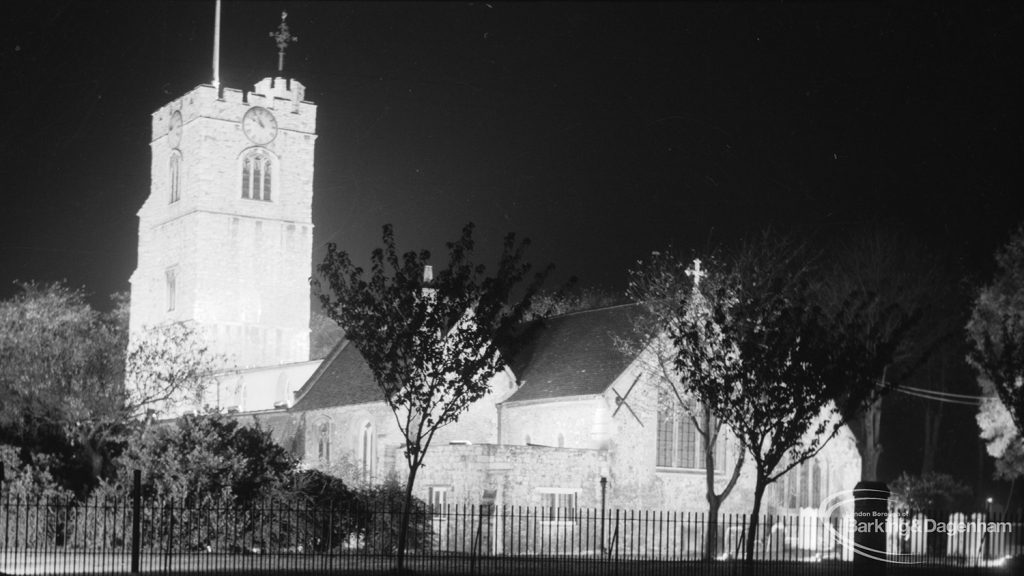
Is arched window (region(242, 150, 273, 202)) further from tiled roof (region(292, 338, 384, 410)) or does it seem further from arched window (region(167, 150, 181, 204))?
tiled roof (region(292, 338, 384, 410))

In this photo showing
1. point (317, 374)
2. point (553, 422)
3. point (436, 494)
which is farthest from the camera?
point (317, 374)

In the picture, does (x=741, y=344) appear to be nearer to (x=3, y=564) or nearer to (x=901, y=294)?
(x=3, y=564)

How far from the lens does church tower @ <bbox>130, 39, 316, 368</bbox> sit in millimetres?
89000

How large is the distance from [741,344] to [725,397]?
1.21 metres

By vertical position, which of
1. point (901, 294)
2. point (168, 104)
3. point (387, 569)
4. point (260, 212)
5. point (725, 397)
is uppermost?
point (168, 104)

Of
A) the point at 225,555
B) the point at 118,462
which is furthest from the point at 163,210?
the point at 225,555

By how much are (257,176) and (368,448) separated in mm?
38372

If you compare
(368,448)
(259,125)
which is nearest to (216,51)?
(259,125)

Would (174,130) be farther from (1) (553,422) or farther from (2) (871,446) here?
(2) (871,446)

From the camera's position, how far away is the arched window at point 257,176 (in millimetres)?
91000

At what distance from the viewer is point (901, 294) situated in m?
64.8

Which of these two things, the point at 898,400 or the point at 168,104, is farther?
the point at 168,104

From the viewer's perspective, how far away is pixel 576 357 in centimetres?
5597

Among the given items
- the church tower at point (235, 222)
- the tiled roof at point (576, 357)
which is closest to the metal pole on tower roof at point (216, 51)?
the church tower at point (235, 222)
